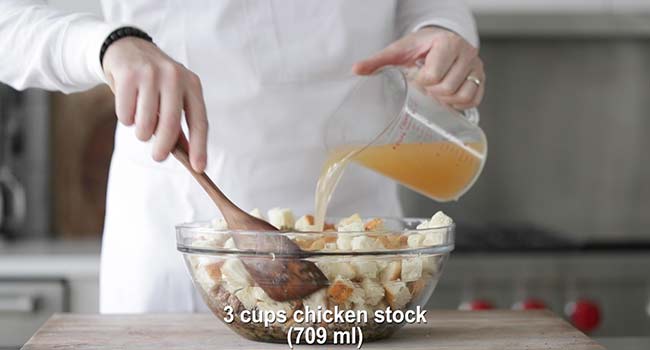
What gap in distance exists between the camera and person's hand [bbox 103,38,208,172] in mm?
974

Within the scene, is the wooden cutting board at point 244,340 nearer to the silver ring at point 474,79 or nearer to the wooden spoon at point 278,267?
the wooden spoon at point 278,267

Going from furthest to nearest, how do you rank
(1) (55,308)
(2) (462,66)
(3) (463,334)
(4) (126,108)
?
(1) (55,308) < (2) (462,66) < (3) (463,334) < (4) (126,108)

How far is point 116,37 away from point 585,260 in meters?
1.60

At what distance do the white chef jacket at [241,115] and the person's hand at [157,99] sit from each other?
444 millimetres

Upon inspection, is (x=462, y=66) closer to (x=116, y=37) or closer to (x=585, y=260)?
(x=116, y=37)

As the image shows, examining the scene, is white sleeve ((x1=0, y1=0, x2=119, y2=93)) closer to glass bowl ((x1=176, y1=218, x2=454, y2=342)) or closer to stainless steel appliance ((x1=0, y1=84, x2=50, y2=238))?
glass bowl ((x1=176, y1=218, x2=454, y2=342))

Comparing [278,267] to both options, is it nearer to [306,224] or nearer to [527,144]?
[306,224]

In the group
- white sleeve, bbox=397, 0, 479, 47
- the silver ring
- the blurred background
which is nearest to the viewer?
the silver ring

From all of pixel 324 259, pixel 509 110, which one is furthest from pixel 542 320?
pixel 509 110

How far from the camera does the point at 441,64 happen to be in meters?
1.33

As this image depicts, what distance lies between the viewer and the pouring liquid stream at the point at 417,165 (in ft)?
4.04

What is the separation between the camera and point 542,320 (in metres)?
1.18

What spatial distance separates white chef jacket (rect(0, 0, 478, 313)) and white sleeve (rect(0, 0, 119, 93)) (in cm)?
23

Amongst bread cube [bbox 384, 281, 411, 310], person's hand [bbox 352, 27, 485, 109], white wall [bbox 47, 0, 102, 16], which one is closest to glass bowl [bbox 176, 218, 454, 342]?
bread cube [bbox 384, 281, 411, 310]
